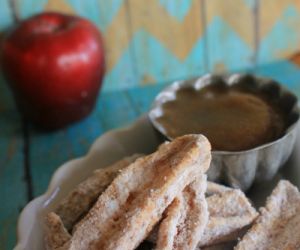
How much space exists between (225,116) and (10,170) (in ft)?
1.30

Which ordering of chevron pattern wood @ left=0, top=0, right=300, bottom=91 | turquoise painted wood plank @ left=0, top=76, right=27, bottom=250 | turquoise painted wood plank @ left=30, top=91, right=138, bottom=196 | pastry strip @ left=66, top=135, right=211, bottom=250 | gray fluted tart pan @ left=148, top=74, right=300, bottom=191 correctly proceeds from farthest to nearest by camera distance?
chevron pattern wood @ left=0, top=0, right=300, bottom=91 → turquoise painted wood plank @ left=30, top=91, right=138, bottom=196 → turquoise painted wood plank @ left=0, top=76, right=27, bottom=250 → gray fluted tart pan @ left=148, top=74, right=300, bottom=191 → pastry strip @ left=66, top=135, right=211, bottom=250

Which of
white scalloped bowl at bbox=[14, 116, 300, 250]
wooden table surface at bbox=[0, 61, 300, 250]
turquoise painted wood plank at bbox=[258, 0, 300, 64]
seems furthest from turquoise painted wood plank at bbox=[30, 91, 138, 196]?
turquoise painted wood plank at bbox=[258, 0, 300, 64]

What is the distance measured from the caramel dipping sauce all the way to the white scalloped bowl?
0.04 metres

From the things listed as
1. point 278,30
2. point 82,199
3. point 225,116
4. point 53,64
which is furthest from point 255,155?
point 278,30

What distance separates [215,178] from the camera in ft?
2.10

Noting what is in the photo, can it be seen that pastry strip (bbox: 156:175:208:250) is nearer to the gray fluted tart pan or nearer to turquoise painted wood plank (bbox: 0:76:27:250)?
the gray fluted tart pan

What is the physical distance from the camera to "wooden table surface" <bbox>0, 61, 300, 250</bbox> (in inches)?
32.0

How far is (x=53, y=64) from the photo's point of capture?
87 centimetres

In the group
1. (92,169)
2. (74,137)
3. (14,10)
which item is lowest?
(74,137)

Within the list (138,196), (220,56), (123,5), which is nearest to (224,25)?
(220,56)

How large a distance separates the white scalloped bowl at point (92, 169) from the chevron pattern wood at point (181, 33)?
0.28 m

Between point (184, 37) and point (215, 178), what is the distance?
0.45 meters

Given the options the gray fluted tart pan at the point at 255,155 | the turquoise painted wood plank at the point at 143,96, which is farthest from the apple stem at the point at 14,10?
the gray fluted tart pan at the point at 255,155

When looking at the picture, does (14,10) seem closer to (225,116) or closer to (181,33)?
(181,33)
